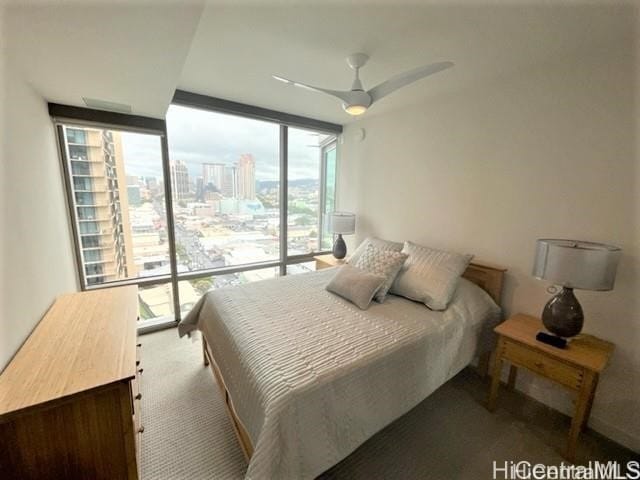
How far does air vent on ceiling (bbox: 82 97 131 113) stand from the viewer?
197 cm

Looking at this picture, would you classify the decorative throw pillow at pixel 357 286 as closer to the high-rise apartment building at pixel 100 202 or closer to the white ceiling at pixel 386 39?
the white ceiling at pixel 386 39

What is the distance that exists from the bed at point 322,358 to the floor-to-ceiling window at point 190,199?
103 cm

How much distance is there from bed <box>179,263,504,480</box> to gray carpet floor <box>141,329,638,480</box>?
25 centimetres

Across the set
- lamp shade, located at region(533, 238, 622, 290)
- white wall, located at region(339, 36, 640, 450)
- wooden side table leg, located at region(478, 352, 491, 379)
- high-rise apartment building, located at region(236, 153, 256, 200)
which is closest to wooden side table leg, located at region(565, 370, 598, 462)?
white wall, located at region(339, 36, 640, 450)

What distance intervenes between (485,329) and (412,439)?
39.0 inches

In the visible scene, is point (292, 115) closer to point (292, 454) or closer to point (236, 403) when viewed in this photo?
point (236, 403)

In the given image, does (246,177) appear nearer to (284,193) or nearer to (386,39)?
(284,193)

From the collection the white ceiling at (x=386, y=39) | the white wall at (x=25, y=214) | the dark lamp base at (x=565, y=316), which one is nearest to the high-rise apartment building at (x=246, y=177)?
the white ceiling at (x=386, y=39)

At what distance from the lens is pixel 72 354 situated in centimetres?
121

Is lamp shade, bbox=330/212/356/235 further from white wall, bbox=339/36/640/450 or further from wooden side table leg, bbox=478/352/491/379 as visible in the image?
wooden side table leg, bbox=478/352/491/379

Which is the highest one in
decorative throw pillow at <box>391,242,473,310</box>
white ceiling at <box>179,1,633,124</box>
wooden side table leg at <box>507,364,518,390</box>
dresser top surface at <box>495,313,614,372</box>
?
white ceiling at <box>179,1,633,124</box>

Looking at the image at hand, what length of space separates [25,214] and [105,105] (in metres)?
1.16

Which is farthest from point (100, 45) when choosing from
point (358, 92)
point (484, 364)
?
point (484, 364)

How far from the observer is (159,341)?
268 cm
